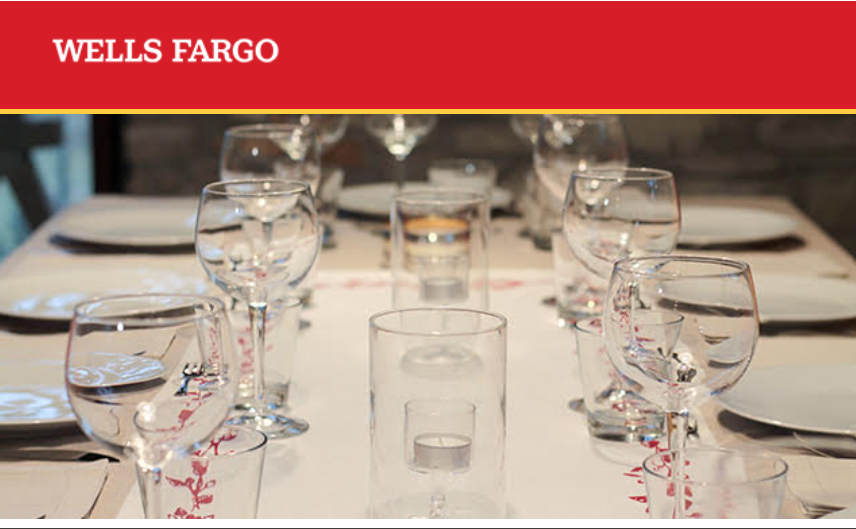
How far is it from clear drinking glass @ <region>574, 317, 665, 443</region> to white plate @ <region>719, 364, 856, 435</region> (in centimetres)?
8

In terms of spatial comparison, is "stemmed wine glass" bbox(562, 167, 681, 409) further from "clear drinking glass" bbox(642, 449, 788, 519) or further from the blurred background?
the blurred background

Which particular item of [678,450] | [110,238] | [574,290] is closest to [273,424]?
[678,450]

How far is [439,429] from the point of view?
814mm

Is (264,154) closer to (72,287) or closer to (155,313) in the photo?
(72,287)

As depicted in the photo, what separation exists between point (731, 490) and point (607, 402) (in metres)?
0.38

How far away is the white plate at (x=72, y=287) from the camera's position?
143 centimetres

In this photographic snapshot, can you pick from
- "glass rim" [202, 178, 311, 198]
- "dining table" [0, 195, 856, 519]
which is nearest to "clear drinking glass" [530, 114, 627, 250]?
"dining table" [0, 195, 856, 519]

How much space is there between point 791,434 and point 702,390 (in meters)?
0.25

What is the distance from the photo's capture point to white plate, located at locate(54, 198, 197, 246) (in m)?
1.92

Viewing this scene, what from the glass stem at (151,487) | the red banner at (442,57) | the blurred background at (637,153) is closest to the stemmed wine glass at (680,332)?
the glass stem at (151,487)

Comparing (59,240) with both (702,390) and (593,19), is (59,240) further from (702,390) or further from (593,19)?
(702,390)

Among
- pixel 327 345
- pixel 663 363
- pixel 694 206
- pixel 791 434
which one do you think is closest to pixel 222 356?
pixel 663 363

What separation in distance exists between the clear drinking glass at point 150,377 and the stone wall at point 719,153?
2.82m

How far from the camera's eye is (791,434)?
3.36ft
